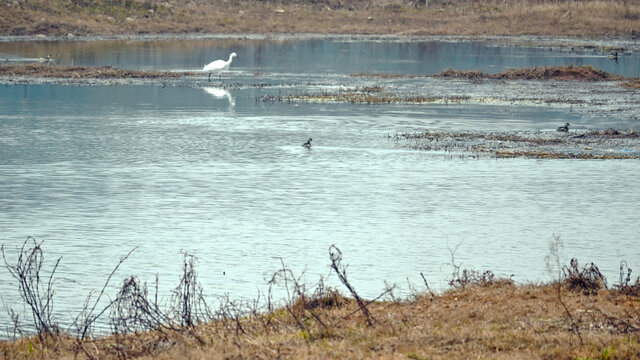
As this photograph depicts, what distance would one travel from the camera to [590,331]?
8805 millimetres

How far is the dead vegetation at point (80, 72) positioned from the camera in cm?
4159

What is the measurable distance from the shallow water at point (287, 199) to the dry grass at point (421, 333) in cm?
196

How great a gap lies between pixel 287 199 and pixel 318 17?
6347 cm

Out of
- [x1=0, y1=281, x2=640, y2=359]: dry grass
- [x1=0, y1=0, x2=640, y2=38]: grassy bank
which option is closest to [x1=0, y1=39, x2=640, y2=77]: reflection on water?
[x1=0, y1=0, x2=640, y2=38]: grassy bank

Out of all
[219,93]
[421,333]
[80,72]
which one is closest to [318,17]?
[80,72]

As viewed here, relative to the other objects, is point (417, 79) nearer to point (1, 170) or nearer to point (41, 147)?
point (41, 147)

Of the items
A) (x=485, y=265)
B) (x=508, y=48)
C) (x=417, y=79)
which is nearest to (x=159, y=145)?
(x=485, y=265)

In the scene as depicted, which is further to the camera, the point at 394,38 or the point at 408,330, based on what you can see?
the point at 394,38

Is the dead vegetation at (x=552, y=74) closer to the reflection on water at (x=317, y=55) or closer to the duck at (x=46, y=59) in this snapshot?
the reflection on water at (x=317, y=55)

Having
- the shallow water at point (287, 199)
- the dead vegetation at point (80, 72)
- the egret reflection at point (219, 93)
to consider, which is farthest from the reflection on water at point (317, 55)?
the shallow water at point (287, 199)

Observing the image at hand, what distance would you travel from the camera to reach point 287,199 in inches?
722

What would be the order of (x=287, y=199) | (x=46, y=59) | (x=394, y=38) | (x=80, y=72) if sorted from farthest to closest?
(x=394, y=38)
(x=46, y=59)
(x=80, y=72)
(x=287, y=199)

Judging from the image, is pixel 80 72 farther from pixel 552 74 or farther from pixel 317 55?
pixel 552 74

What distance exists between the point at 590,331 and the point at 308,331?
249cm
